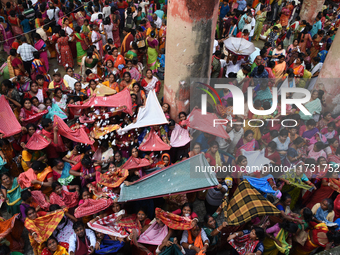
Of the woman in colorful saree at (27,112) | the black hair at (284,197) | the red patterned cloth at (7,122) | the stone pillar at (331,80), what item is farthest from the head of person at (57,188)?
the stone pillar at (331,80)

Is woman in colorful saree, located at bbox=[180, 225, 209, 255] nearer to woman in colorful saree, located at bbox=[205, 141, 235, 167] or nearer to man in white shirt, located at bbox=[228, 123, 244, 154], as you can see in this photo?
woman in colorful saree, located at bbox=[205, 141, 235, 167]

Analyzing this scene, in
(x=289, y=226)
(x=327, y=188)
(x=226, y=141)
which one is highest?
(x=226, y=141)

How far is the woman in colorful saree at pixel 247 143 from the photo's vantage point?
513 centimetres

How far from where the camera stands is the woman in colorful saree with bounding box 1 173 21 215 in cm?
432

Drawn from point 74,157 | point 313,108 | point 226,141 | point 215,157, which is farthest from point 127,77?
point 313,108

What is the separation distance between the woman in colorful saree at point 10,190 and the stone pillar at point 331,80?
7.07 m

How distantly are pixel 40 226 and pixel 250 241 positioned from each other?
9.91 feet

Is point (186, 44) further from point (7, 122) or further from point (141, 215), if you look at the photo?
point (7, 122)

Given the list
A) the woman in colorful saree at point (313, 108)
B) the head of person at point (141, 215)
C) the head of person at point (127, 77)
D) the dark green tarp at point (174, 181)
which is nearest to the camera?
the dark green tarp at point (174, 181)

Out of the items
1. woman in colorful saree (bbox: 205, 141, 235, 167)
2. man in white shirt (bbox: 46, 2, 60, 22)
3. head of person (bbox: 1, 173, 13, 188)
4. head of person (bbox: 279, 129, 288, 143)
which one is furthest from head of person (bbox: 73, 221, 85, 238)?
man in white shirt (bbox: 46, 2, 60, 22)

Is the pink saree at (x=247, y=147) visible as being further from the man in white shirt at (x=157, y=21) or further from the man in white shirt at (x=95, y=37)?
the man in white shirt at (x=157, y=21)

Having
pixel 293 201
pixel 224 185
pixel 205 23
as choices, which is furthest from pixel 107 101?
pixel 293 201

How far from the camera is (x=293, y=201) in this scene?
498cm

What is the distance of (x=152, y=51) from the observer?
26.2 feet
